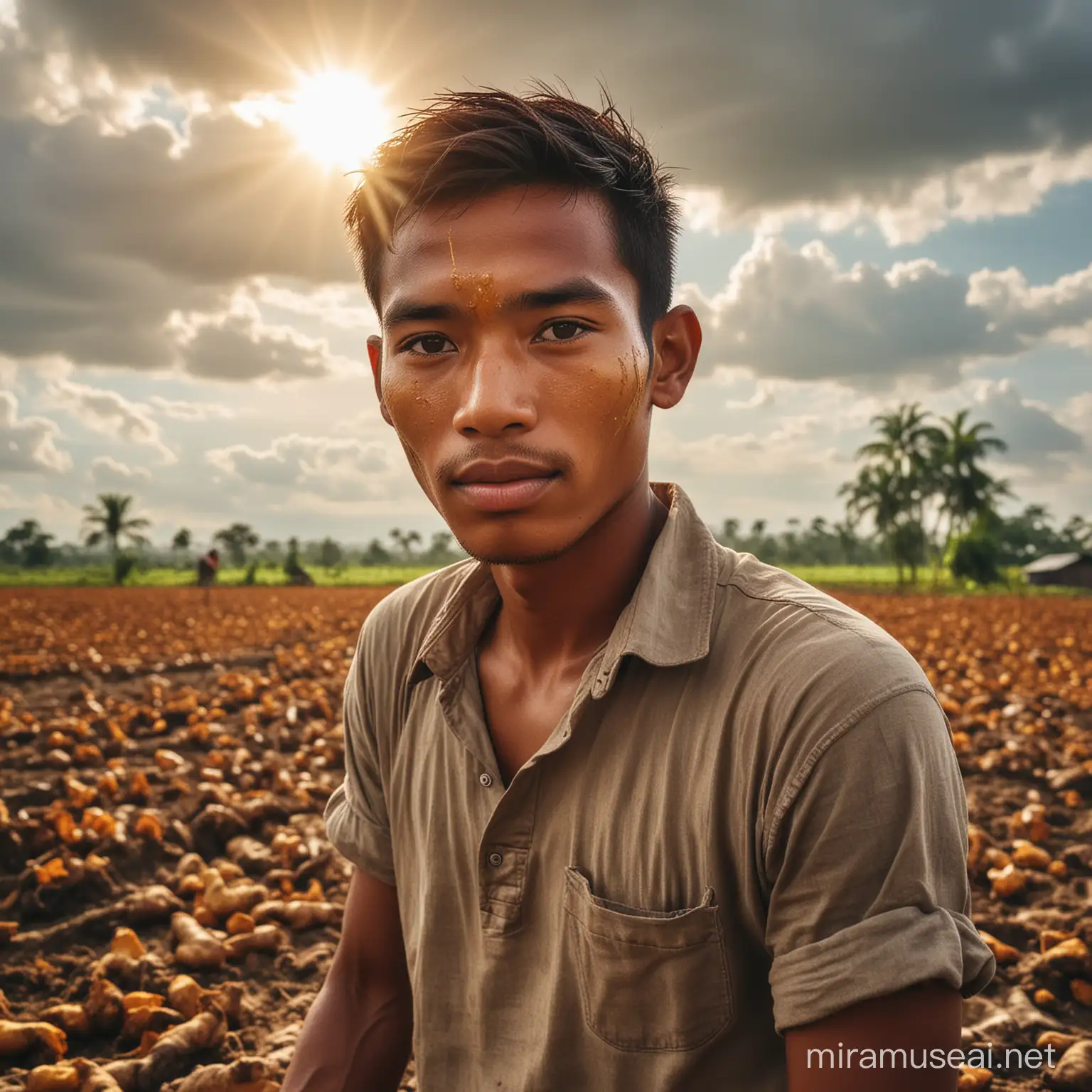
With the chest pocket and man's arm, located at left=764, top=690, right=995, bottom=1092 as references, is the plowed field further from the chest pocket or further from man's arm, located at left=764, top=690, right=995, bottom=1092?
man's arm, located at left=764, top=690, right=995, bottom=1092

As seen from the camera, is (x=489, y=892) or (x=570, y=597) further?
(x=570, y=597)

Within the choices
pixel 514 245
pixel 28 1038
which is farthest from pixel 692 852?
pixel 28 1038

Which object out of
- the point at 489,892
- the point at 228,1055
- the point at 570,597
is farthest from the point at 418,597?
the point at 228,1055

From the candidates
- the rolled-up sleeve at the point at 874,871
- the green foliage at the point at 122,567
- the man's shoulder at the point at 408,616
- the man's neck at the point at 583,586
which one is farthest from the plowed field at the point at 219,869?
the green foliage at the point at 122,567

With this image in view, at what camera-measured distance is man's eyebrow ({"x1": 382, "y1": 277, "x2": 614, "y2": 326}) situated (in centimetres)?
134

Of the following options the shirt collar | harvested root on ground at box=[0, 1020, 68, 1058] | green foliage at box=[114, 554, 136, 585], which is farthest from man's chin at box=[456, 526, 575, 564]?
green foliage at box=[114, 554, 136, 585]

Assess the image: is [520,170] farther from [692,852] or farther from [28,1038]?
[28,1038]

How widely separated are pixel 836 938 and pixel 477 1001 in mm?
617

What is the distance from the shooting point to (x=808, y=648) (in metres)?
1.21

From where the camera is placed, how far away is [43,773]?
4.25 metres

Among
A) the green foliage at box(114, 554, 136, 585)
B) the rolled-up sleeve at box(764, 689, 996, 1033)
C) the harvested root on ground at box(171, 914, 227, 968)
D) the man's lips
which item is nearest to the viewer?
the rolled-up sleeve at box(764, 689, 996, 1033)

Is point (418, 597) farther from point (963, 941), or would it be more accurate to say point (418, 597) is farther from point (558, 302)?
point (963, 941)

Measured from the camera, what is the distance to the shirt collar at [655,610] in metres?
1.33

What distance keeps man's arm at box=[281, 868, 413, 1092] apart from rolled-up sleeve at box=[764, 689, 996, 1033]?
858 mm
